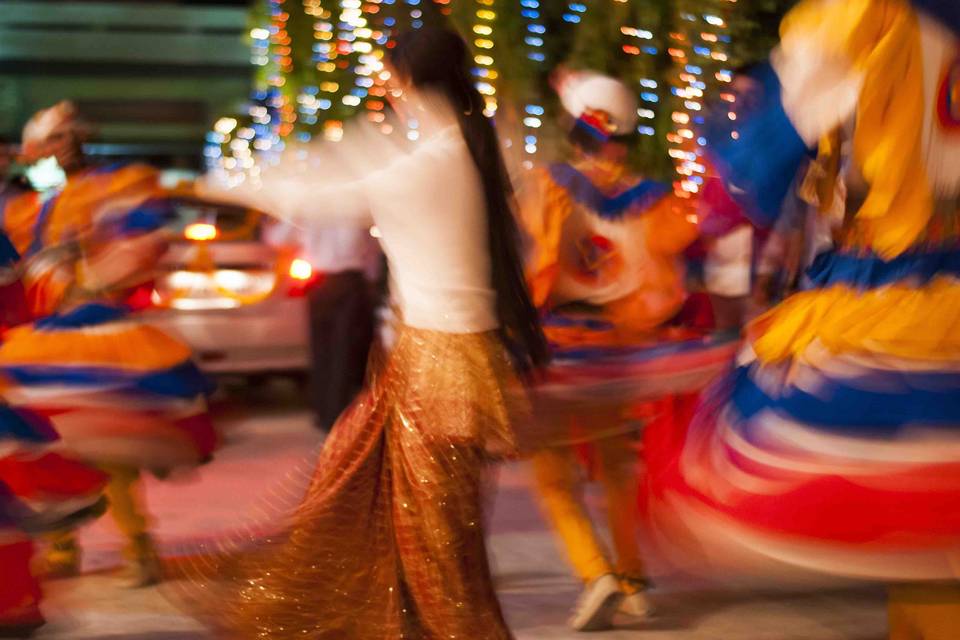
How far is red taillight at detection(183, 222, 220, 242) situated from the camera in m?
11.2

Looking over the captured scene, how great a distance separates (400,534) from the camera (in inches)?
158

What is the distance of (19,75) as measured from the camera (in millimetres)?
33312

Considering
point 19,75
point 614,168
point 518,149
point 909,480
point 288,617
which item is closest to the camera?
→ point 909,480

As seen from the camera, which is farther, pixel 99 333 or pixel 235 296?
pixel 235 296

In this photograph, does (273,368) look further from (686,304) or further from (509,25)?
(686,304)

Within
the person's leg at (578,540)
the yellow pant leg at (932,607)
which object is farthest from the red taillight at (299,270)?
the yellow pant leg at (932,607)

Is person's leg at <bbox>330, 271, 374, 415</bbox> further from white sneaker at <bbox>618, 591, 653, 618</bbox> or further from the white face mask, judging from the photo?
white sneaker at <bbox>618, 591, 653, 618</bbox>

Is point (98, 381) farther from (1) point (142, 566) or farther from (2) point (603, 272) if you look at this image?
(2) point (603, 272)

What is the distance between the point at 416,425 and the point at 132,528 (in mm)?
2511

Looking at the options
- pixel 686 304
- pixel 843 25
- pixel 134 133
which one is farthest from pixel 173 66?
pixel 843 25

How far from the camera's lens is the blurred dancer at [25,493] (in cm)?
493

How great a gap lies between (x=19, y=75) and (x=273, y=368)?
24.1 metres

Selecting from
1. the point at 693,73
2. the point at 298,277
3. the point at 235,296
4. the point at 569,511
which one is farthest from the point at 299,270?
the point at 569,511

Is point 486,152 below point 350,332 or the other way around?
the other way around
